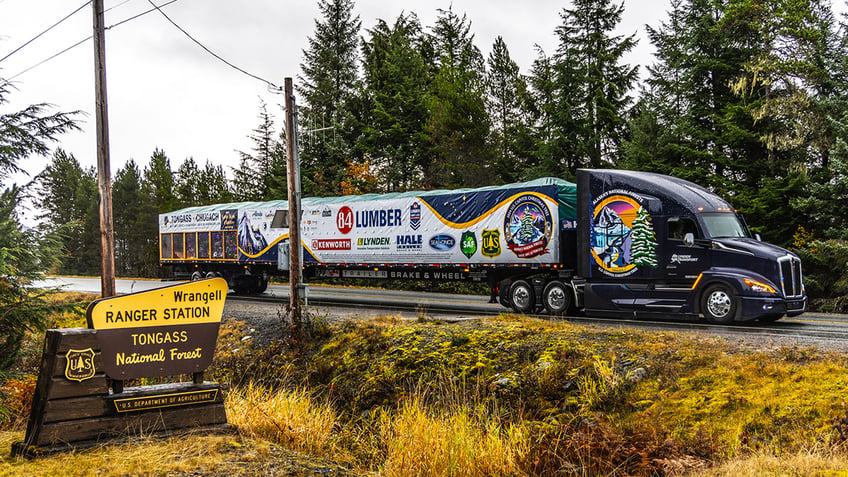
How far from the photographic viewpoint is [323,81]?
132 feet

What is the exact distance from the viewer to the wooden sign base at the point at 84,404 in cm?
561

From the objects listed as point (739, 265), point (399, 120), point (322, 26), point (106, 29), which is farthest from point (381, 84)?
point (739, 265)

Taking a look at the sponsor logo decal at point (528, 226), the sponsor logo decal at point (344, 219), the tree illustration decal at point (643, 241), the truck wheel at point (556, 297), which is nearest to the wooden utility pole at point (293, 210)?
the sponsor logo decal at point (344, 219)

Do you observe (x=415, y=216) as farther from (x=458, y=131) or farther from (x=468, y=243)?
(x=458, y=131)

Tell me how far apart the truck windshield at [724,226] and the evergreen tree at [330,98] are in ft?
82.2

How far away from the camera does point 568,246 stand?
16047 millimetres

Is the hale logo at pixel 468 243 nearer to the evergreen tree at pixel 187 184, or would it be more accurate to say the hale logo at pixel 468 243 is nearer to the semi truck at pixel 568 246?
the semi truck at pixel 568 246

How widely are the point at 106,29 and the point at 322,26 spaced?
29.9 meters

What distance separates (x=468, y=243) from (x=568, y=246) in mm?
3160

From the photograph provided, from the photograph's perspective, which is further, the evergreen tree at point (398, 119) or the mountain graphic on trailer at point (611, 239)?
the evergreen tree at point (398, 119)

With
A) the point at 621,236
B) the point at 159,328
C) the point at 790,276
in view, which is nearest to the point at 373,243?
the point at 621,236

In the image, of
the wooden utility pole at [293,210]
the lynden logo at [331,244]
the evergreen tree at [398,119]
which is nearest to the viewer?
the wooden utility pole at [293,210]

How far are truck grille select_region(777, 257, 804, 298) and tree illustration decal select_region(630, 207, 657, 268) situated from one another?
2.61 metres

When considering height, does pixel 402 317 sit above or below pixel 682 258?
below
